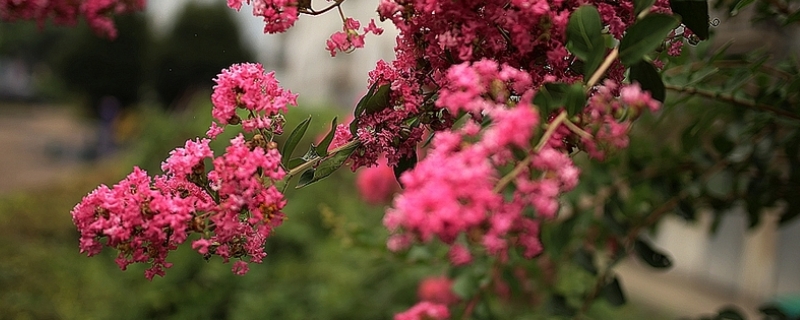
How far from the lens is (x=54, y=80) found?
162cm

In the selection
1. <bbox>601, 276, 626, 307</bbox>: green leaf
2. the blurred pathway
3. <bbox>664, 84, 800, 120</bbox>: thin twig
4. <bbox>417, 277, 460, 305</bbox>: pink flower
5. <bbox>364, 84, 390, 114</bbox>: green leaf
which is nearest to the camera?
<bbox>364, 84, 390, 114</bbox>: green leaf

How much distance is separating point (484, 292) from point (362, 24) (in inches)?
11.9

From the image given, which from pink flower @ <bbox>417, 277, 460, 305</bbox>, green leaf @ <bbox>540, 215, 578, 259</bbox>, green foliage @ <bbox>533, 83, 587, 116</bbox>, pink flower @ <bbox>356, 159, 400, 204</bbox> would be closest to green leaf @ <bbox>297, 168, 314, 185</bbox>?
green foliage @ <bbox>533, 83, 587, 116</bbox>

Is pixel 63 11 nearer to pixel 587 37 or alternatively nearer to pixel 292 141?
pixel 292 141

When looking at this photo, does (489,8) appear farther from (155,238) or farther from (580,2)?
(155,238)

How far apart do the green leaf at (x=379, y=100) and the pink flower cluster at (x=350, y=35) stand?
0.09ft

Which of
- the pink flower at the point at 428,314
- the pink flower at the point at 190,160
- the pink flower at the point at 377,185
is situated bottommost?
the pink flower at the point at 377,185

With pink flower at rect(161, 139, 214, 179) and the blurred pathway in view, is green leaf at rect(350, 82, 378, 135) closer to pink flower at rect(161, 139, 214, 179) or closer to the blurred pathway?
pink flower at rect(161, 139, 214, 179)

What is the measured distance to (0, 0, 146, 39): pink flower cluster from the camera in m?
0.50

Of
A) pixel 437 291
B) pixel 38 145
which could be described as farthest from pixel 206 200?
pixel 38 145

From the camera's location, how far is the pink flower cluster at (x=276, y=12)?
9.9 inches

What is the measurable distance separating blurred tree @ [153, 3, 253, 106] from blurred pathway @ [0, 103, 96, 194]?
26 cm

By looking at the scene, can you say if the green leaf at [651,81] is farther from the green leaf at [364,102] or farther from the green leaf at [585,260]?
the green leaf at [585,260]

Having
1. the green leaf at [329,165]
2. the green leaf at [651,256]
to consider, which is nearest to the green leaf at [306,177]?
the green leaf at [329,165]
